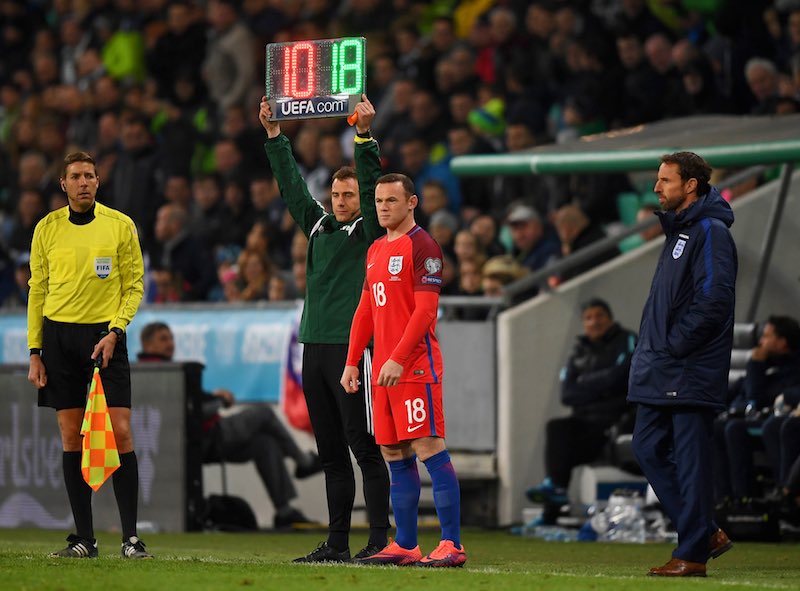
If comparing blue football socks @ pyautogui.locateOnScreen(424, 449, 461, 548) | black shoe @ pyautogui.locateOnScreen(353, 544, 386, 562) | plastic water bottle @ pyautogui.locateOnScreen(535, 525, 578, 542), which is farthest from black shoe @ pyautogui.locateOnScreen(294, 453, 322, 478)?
blue football socks @ pyautogui.locateOnScreen(424, 449, 461, 548)

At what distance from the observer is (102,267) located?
9.26 m

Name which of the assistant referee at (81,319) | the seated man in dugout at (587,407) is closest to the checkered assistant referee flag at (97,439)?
the assistant referee at (81,319)

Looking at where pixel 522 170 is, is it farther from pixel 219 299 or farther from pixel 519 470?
pixel 219 299

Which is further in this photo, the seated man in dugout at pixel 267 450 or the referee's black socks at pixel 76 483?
the seated man in dugout at pixel 267 450

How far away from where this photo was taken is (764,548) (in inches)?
441

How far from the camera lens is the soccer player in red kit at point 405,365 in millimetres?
8320

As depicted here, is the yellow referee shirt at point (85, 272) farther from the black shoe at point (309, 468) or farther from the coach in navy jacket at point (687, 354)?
the black shoe at point (309, 468)

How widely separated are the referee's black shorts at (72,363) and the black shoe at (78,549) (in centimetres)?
72

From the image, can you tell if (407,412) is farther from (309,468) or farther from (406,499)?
(309,468)

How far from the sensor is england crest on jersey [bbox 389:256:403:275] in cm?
838

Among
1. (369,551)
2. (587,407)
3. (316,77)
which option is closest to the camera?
(369,551)

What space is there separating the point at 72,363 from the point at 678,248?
3285 millimetres

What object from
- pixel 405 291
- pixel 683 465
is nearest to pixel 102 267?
pixel 405 291

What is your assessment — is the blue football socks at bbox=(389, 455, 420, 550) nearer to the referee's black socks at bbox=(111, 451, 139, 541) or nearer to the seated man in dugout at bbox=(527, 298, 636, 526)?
the referee's black socks at bbox=(111, 451, 139, 541)
